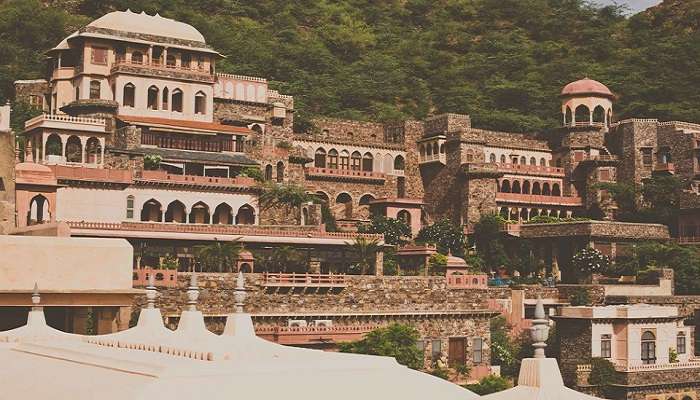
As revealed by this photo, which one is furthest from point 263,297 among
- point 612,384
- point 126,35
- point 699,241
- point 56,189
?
point 699,241

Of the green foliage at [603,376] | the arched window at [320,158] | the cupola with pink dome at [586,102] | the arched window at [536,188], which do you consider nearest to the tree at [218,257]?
the green foliage at [603,376]

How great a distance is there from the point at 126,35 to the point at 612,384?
24.9 meters

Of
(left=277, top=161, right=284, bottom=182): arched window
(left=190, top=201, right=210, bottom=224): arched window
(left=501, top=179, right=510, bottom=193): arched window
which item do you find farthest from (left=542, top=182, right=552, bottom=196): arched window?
(left=190, top=201, right=210, bottom=224): arched window

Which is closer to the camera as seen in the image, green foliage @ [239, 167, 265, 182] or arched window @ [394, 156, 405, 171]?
green foliage @ [239, 167, 265, 182]

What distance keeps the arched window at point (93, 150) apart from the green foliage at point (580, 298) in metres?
19.5

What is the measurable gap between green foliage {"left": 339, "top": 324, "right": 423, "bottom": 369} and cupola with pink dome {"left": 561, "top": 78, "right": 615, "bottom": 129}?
83.3 ft

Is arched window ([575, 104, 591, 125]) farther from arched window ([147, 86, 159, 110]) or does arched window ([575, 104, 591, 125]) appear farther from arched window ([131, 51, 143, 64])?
arched window ([131, 51, 143, 64])

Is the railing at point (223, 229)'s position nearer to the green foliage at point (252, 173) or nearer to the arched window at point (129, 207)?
the arched window at point (129, 207)

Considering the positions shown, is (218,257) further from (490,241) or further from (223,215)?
(490,241)

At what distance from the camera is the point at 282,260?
133 feet

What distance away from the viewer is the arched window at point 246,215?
44.5 metres

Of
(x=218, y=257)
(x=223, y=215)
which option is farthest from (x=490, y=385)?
(x=223, y=215)

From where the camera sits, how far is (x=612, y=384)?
3741 centimetres

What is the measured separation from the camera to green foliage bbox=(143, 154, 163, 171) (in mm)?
43125
